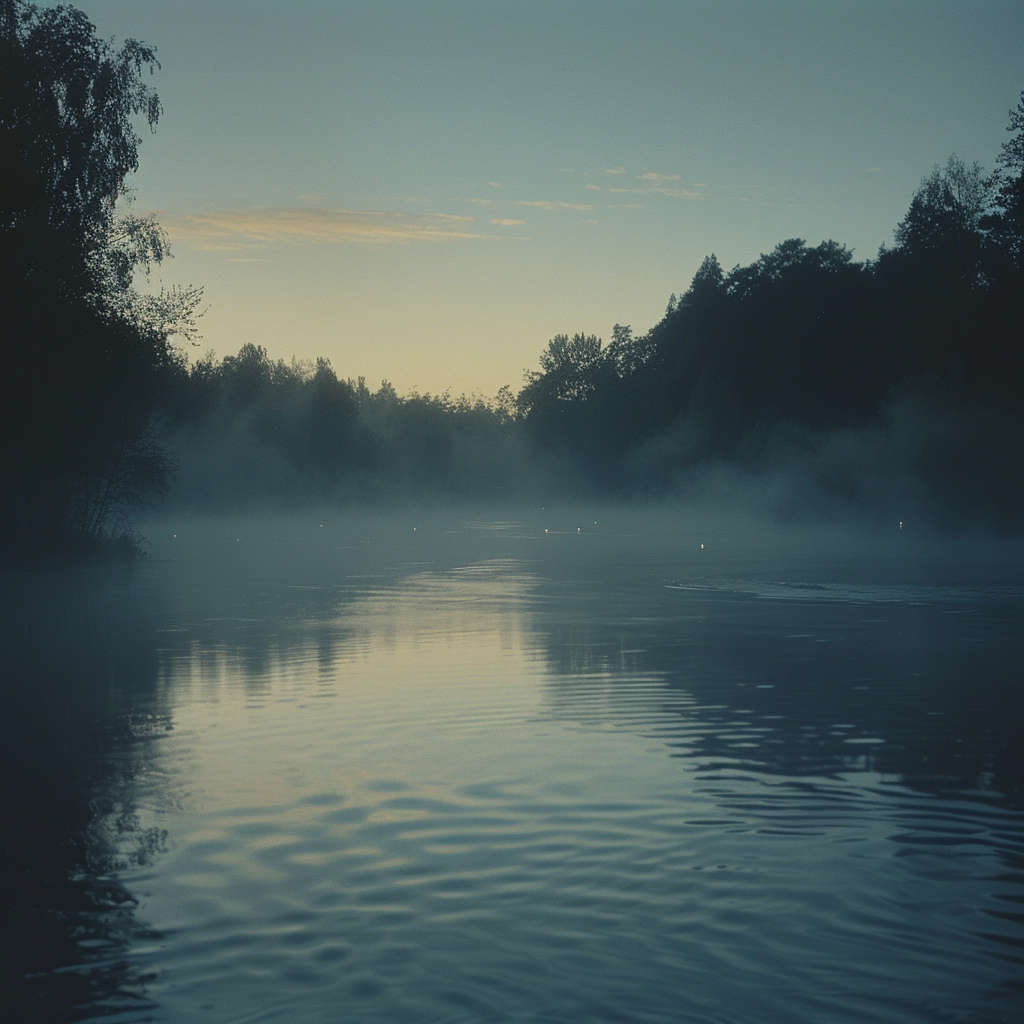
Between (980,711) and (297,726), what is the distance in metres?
6.71

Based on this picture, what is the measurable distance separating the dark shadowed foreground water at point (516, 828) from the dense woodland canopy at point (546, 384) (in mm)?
16304

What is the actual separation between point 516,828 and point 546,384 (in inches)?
6739

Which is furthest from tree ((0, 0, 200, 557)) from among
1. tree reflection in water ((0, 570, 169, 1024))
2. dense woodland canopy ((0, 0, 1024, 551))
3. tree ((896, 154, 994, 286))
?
tree ((896, 154, 994, 286))

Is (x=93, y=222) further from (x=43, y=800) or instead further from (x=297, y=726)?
(x=43, y=800)

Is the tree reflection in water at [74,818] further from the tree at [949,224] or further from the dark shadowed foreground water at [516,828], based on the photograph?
the tree at [949,224]

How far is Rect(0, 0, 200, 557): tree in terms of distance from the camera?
30484mm

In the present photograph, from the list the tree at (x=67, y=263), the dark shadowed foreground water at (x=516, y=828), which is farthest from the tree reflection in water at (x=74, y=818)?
the tree at (x=67, y=263)

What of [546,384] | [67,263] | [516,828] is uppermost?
[546,384]

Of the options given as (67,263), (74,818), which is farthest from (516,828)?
(67,263)

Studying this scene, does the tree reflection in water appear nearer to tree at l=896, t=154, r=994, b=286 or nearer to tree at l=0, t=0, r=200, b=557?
tree at l=0, t=0, r=200, b=557

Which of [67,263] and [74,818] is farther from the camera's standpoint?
[67,263]

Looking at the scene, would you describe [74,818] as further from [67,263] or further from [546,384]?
[546,384]

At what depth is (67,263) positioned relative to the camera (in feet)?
106

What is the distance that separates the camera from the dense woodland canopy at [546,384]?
1266 inches
